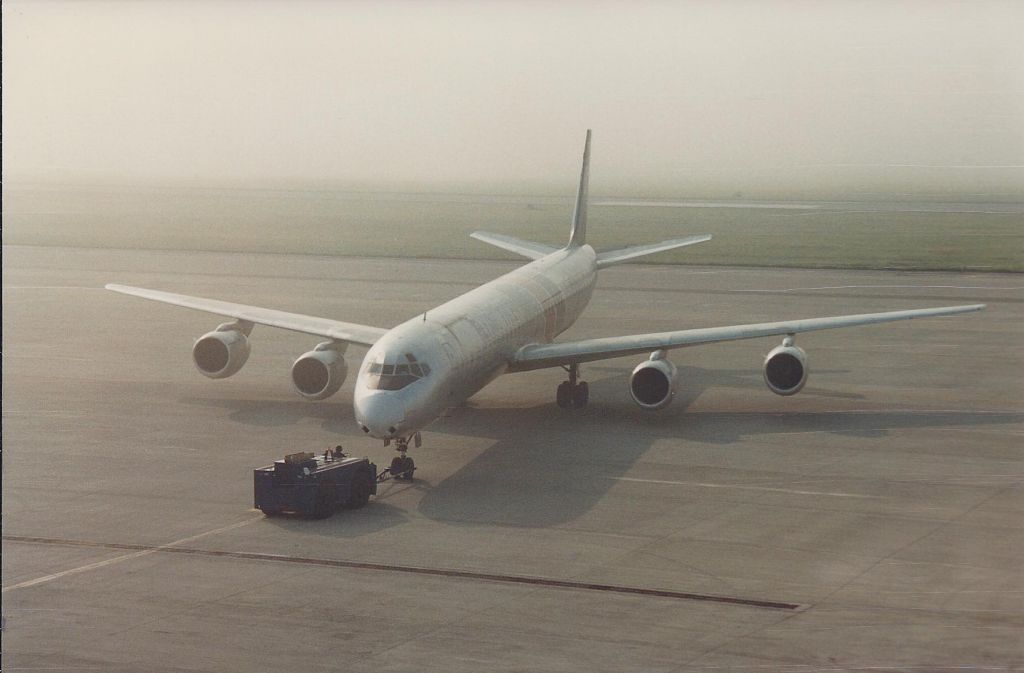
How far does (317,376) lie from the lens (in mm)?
36781

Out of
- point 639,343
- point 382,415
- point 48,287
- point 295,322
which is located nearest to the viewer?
point 382,415

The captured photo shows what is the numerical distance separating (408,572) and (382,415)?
20.6ft

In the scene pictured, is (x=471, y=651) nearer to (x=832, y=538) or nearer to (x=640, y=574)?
(x=640, y=574)

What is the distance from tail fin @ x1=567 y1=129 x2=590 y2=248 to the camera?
5084cm

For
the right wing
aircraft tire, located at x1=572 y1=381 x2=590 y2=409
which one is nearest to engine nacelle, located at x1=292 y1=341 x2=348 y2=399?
the right wing

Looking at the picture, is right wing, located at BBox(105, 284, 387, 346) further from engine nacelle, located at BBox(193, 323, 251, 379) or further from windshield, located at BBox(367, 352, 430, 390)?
windshield, located at BBox(367, 352, 430, 390)

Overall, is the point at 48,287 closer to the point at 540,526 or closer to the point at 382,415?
the point at 382,415

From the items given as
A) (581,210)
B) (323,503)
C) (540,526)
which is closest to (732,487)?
(540,526)

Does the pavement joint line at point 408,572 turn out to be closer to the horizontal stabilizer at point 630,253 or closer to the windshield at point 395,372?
the windshield at point 395,372

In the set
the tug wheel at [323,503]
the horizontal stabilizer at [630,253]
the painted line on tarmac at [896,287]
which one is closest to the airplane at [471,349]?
the tug wheel at [323,503]

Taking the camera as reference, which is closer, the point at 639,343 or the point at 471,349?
the point at 471,349

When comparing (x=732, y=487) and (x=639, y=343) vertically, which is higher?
(x=639, y=343)

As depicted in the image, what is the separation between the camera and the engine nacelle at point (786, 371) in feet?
123

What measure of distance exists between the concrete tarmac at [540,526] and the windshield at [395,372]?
7.74 feet
